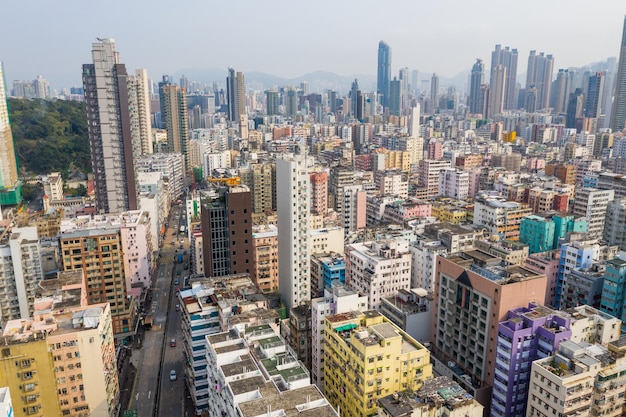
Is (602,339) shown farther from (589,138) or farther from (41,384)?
(589,138)

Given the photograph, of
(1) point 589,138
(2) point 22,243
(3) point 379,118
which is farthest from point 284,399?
(3) point 379,118

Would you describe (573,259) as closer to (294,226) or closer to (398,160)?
(294,226)

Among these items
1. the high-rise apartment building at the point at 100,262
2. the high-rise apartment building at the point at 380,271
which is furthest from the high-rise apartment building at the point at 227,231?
the high-rise apartment building at the point at 380,271

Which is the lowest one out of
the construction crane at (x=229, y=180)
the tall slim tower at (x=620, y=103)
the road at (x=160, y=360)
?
the road at (x=160, y=360)

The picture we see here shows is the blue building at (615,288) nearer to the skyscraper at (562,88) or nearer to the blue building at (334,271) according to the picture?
the blue building at (334,271)

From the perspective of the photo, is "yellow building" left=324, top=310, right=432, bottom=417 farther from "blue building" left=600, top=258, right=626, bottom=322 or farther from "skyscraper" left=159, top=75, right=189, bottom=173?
"skyscraper" left=159, top=75, right=189, bottom=173

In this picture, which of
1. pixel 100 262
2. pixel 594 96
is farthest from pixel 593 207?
pixel 594 96
